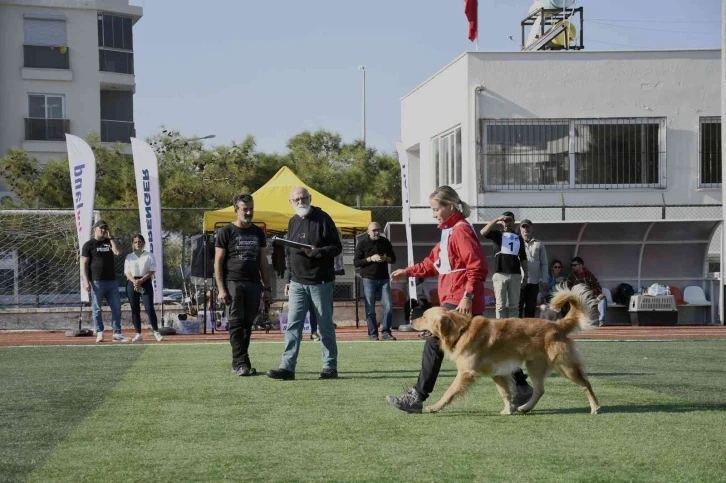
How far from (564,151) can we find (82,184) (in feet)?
37.5

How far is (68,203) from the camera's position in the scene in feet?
109

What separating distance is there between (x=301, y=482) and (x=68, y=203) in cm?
2901

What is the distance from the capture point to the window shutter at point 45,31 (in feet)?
147

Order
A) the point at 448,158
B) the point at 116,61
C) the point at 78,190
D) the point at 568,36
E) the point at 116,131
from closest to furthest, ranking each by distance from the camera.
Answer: the point at 78,190, the point at 448,158, the point at 568,36, the point at 116,131, the point at 116,61

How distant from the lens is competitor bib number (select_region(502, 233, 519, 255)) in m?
13.8

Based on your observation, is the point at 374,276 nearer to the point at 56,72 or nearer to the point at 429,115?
the point at 429,115

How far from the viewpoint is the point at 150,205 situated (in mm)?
21469

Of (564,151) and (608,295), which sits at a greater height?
(564,151)

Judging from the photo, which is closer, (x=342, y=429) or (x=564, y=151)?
(x=342, y=429)

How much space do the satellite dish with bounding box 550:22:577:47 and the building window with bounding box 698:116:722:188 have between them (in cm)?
467

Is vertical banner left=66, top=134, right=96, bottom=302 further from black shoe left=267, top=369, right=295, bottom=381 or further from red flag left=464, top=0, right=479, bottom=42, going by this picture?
red flag left=464, top=0, right=479, bottom=42

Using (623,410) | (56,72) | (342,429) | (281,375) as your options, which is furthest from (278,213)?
(56,72)

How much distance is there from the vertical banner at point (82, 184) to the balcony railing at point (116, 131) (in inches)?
986

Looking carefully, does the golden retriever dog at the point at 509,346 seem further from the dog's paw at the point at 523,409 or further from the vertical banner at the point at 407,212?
the vertical banner at the point at 407,212
